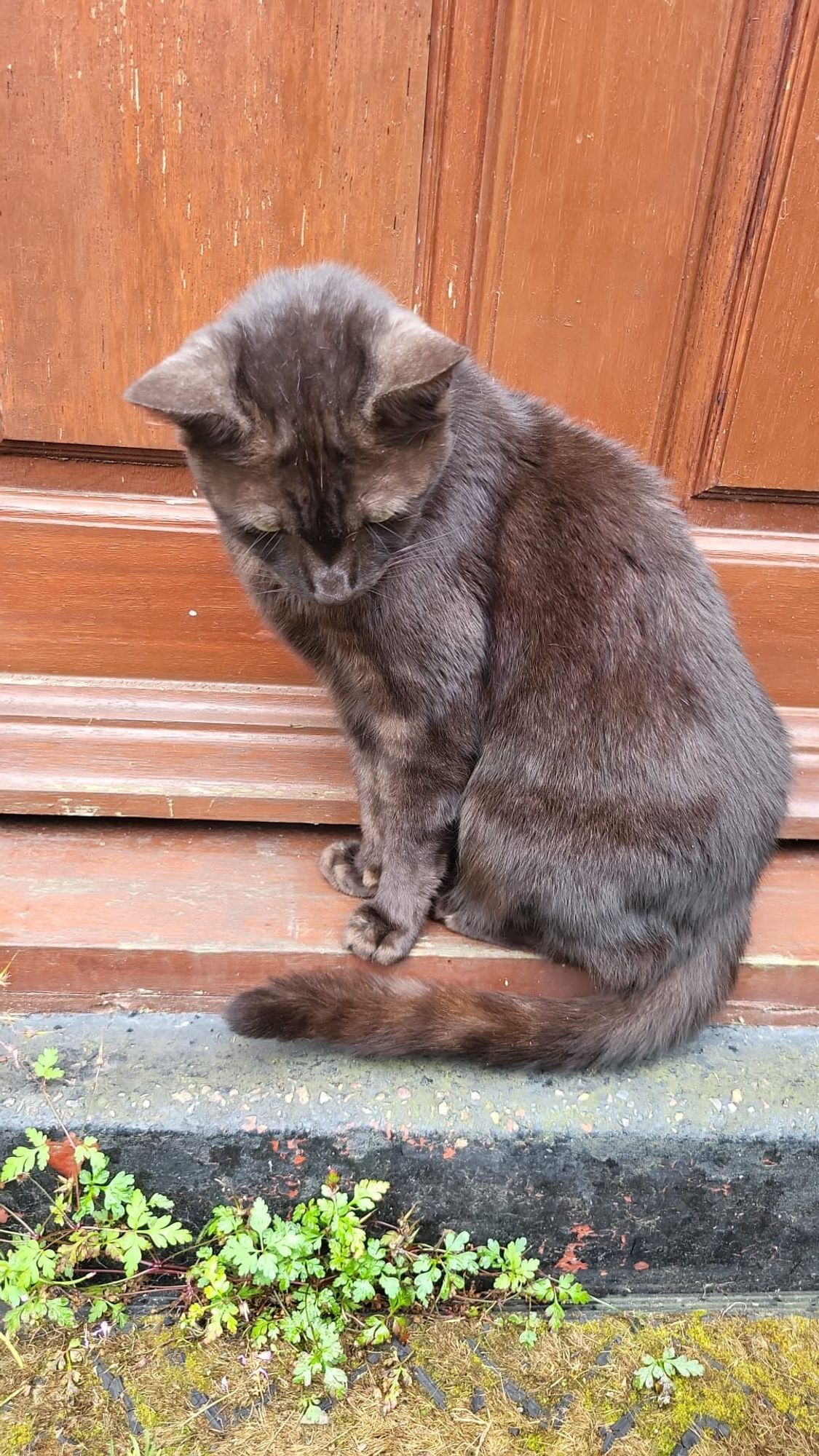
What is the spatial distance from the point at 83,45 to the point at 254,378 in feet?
2.12

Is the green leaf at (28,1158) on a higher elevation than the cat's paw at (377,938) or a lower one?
lower

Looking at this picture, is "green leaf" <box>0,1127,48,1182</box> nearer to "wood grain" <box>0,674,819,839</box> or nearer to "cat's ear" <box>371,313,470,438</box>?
"wood grain" <box>0,674,819,839</box>

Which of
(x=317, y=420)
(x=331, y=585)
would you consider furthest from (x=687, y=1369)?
(x=317, y=420)

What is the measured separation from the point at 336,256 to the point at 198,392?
1.96 feet

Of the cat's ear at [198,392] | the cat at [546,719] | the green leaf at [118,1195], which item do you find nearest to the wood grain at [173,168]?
the cat at [546,719]

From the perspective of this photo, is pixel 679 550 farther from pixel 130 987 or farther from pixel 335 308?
pixel 130 987

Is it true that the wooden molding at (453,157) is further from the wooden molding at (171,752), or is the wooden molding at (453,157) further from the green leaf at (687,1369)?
Answer: the green leaf at (687,1369)

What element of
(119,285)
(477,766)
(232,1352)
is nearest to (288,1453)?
(232,1352)

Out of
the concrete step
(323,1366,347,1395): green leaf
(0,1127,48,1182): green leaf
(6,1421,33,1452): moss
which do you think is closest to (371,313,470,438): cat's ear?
the concrete step

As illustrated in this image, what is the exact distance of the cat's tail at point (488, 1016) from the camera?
1.10 meters

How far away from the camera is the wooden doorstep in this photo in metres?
1.28

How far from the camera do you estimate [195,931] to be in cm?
131

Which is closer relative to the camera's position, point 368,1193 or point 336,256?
point 368,1193

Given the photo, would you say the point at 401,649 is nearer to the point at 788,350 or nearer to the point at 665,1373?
the point at 788,350
